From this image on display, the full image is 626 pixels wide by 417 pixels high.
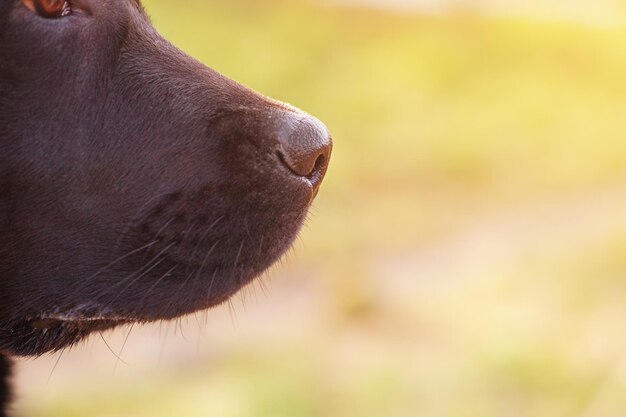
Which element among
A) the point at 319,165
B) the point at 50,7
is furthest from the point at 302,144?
the point at 50,7

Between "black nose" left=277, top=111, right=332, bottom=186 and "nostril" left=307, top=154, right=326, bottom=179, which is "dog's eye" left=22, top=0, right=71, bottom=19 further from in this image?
"nostril" left=307, top=154, right=326, bottom=179

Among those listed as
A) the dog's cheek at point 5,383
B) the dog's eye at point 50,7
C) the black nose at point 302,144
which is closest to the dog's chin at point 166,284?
the black nose at point 302,144

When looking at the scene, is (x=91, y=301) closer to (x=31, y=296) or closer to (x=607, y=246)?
(x=31, y=296)

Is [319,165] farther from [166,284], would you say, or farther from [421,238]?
[421,238]

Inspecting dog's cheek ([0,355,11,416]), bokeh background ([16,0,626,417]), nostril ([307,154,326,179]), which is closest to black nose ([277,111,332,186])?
nostril ([307,154,326,179])

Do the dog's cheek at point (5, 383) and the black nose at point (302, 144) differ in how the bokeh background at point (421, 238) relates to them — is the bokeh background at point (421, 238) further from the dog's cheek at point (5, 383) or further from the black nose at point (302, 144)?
the black nose at point (302, 144)

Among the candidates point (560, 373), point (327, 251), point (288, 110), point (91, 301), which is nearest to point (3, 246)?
point (91, 301)

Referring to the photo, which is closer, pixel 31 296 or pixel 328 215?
pixel 31 296

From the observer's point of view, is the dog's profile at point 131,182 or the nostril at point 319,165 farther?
the nostril at point 319,165
